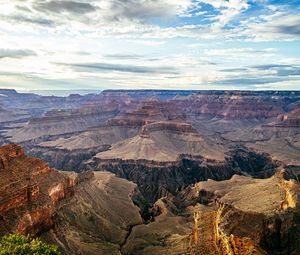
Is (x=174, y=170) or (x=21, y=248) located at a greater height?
(x=21, y=248)

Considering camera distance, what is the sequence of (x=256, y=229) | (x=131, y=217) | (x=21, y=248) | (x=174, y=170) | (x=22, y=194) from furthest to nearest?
(x=174, y=170) → (x=131, y=217) → (x=22, y=194) → (x=256, y=229) → (x=21, y=248)

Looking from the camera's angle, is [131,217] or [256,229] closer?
[256,229]

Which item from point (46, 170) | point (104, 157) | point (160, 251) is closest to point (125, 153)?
point (104, 157)

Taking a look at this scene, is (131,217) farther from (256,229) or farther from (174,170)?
(174,170)

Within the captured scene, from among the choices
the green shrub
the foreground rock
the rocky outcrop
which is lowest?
the rocky outcrop

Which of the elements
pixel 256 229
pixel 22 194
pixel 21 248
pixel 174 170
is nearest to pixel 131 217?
pixel 22 194

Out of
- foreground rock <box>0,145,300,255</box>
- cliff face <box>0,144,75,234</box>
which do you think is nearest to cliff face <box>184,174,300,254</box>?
foreground rock <box>0,145,300,255</box>

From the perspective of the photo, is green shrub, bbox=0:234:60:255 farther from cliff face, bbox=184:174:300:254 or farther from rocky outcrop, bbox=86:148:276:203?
rocky outcrop, bbox=86:148:276:203

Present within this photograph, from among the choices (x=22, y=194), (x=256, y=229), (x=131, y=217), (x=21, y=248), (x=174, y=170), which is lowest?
(x=174, y=170)

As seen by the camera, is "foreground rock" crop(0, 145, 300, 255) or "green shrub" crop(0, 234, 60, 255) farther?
"foreground rock" crop(0, 145, 300, 255)

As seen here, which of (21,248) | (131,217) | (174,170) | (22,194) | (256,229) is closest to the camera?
(21,248)

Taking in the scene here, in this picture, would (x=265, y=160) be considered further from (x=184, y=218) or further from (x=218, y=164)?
(x=184, y=218)
